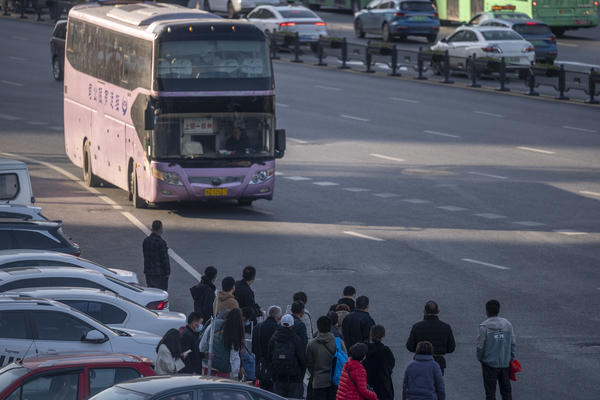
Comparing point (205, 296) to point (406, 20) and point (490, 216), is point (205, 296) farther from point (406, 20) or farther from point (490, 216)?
point (406, 20)

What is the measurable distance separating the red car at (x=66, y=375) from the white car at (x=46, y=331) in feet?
6.55

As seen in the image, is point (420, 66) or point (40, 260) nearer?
point (40, 260)

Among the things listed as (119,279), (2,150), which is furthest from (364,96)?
(119,279)

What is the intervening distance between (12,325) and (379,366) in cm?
410

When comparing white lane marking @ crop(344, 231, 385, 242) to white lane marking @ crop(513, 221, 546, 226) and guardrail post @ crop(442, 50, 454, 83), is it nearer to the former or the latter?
white lane marking @ crop(513, 221, 546, 226)

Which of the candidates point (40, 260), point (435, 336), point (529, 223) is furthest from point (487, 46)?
point (435, 336)

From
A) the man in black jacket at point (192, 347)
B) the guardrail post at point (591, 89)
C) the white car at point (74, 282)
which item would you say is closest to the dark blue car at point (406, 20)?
the guardrail post at point (591, 89)

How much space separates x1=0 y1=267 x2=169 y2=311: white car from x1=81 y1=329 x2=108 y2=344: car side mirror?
2.23 meters

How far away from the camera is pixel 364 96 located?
140 ft

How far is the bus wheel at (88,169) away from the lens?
96.6ft

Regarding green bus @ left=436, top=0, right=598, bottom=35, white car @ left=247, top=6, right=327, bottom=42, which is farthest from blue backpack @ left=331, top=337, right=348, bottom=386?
green bus @ left=436, top=0, right=598, bottom=35

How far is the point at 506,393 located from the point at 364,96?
2963 centimetres

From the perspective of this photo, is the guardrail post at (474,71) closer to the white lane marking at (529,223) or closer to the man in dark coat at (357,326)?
the white lane marking at (529,223)

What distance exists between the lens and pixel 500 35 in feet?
149
